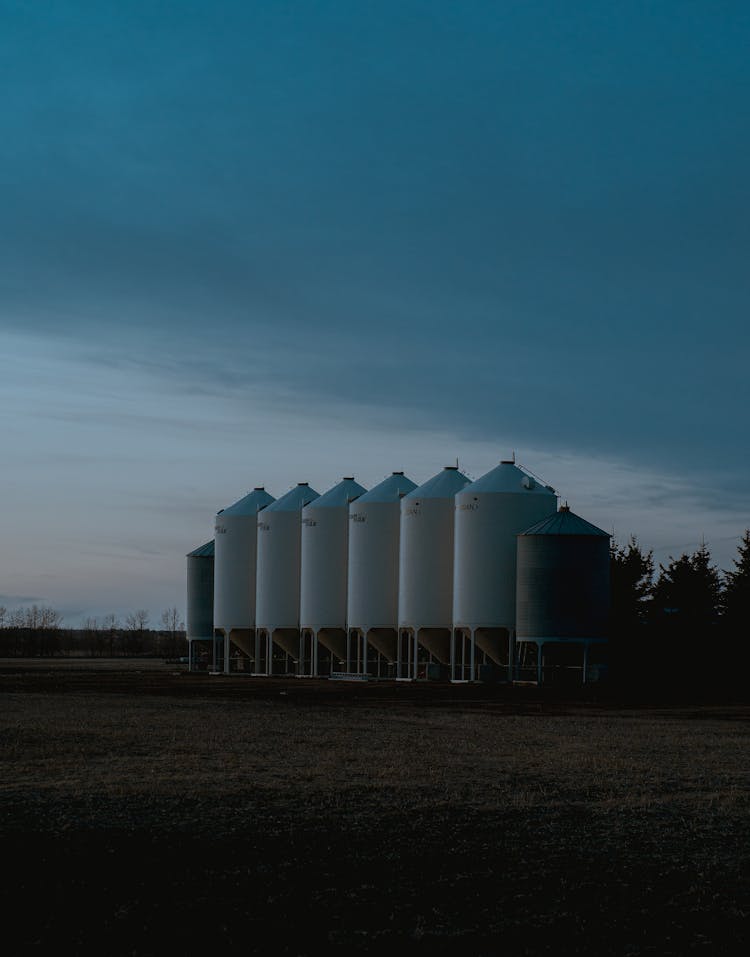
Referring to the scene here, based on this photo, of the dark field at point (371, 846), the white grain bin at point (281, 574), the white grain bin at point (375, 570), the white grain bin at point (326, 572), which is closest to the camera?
the dark field at point (371, 846)

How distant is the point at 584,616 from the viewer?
2849 inches

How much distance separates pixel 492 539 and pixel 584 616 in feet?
24.5

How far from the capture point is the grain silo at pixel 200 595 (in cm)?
10356

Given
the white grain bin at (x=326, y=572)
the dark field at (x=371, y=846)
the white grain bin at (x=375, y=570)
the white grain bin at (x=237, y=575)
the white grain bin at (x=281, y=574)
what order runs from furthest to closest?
the white grain bin at (x=237, y=575)
the white grain bin at (x=281, y=574)
the white grain bin at (x=326, y=572)
the white grain bin at (x=375, y=570)
the dark field at (x=371, y=846)

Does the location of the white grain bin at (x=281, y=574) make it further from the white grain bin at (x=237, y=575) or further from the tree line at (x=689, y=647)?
the tree line at (x=689, y=647)

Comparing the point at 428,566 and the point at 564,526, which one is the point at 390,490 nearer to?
the point at 428,566

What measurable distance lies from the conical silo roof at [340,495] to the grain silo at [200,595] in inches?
681

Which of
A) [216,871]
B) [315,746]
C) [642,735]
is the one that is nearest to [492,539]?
[642,735]

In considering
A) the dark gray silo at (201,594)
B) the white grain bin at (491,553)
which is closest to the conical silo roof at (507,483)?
the white grain bin at (491,553)

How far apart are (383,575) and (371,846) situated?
67.4 metres

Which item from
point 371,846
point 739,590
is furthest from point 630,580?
point 371,846

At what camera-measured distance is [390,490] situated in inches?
3378

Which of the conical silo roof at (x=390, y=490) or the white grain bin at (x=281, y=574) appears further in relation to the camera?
the white grain bin at (x=281, y=574)

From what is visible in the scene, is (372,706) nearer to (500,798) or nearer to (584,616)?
(584,616)
